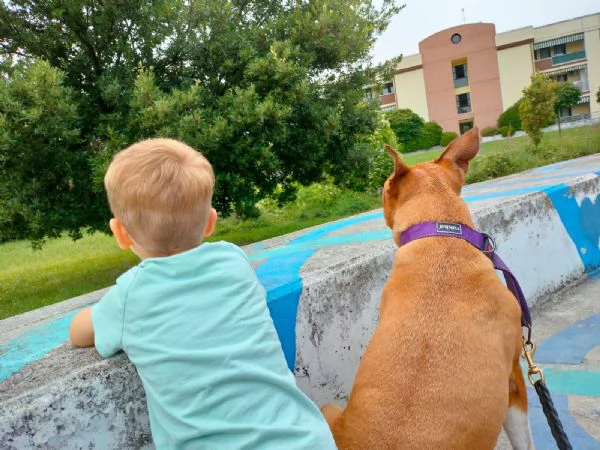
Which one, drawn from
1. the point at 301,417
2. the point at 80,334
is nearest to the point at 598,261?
the point at 301,417

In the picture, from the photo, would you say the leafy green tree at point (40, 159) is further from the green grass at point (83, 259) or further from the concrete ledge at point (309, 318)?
the concrete ledge at point (309, 318)

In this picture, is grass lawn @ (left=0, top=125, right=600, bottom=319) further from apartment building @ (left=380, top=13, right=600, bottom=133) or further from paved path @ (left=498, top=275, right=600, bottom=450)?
apartment building @ (left=380, top=13, right=600, bottom=133)

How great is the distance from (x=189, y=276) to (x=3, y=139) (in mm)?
5152

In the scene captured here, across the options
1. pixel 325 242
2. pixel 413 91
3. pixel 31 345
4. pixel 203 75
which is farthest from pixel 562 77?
pixel 31 345

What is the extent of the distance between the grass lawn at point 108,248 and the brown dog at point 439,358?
6038 mm

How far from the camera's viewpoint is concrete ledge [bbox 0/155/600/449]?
5.62ft

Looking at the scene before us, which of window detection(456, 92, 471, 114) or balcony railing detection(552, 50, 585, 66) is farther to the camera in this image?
window detection(456, 92, 471, 114)

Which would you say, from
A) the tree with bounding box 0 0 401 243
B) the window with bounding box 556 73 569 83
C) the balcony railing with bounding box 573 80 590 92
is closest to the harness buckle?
the tree with bounding box 0 0 401 243

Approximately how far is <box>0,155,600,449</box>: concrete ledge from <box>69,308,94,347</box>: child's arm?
0.05 metres

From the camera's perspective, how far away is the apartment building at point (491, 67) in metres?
52.1

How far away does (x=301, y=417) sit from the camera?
5.60 ft

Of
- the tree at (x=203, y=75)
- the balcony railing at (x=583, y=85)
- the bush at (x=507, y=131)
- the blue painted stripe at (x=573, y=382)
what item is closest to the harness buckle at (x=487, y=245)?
the blue painted stripe at (x=573, y=382)

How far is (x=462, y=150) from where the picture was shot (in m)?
2.90

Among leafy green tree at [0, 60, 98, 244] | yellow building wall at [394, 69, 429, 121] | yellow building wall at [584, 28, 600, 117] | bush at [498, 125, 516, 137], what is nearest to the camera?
leafy green tree at [0, 60, 98, 244]
